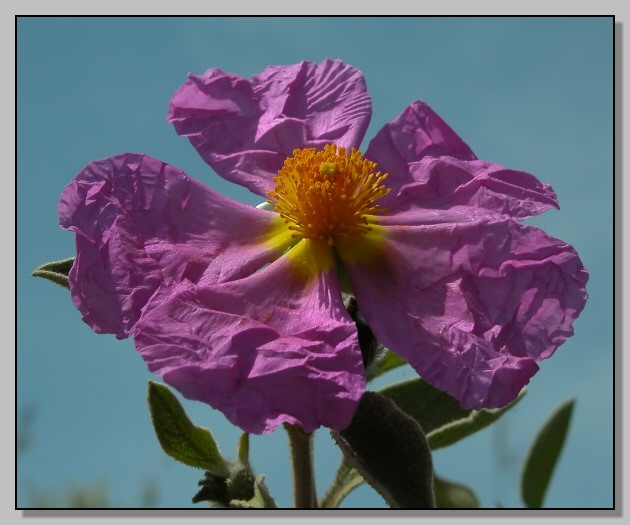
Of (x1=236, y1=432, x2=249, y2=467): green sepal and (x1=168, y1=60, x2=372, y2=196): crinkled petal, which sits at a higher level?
(x1=168, y1=60, x2=372, y2=196): crinkled petal

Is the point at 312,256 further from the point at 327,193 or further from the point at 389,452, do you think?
the point at 389,452

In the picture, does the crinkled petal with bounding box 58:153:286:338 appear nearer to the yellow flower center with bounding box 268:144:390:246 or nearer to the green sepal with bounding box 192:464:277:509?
the yellow flower center with bounding box 268:144:390:246

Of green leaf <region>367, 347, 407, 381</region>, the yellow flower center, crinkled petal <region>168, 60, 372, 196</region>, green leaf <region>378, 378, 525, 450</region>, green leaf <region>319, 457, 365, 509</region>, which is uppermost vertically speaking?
crinkled petal <region>168, 60, 372, 196</region>

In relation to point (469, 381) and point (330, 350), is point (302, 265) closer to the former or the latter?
point (330, 350)

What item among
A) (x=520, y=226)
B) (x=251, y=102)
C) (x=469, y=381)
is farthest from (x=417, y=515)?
(x=251, y=102)

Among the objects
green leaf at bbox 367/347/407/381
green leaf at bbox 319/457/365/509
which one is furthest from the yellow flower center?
green leaf at bbox 319/457/365/509

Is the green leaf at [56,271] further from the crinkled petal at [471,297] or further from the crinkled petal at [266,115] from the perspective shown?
the crinkled petal at [471,297]

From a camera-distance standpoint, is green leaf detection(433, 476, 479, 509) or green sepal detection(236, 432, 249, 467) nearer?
green sepal detection(236, 432, 249, 467)
